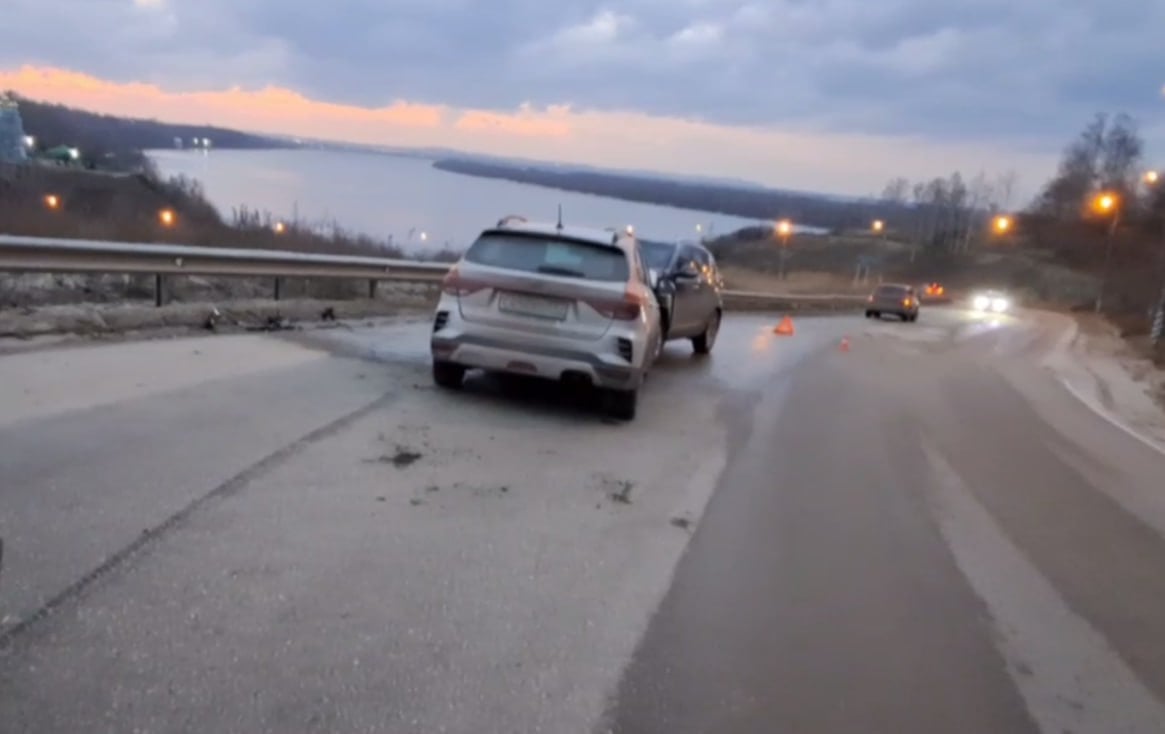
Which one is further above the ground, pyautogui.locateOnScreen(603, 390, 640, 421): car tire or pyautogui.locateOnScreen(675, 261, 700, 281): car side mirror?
pyautogui.locateOnScreen(675, 261, 700, 281): car side mirror

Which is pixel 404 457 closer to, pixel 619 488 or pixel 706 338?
pixel 619 488

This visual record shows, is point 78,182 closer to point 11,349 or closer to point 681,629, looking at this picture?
point 11,349

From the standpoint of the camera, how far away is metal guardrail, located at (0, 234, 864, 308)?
11.7 meters

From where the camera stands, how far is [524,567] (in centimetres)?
571

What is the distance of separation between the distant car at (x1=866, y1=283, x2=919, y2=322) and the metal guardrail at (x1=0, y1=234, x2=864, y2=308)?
26.1m

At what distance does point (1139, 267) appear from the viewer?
83750 millimetres

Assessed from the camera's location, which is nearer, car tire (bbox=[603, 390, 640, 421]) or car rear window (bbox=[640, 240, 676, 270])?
car tire (bbox=[603, 390, 640, 421])

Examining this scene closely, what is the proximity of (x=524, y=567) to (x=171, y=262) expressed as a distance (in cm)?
989

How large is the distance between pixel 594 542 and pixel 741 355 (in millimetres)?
12336

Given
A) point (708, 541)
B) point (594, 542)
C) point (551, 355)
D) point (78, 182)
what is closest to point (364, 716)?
point (594, 542)

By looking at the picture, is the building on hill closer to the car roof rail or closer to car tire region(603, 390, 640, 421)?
the car roof rail

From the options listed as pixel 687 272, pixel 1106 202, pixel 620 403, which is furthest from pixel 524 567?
pixel 1106 202

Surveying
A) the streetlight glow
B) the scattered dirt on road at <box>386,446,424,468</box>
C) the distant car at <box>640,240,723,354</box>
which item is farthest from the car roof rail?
the streetlight glow

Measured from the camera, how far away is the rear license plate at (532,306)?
31.8 ft
